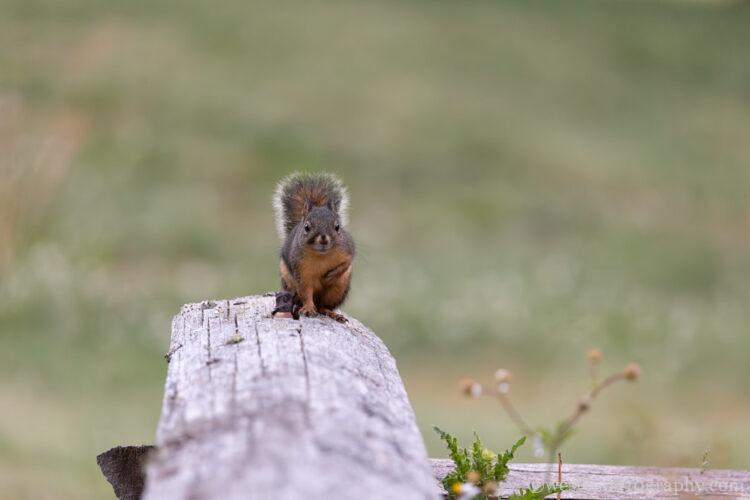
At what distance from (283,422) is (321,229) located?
1961 millimetres

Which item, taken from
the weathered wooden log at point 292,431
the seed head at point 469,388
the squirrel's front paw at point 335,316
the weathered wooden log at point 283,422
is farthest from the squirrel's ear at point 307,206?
the seed head at point 469,388

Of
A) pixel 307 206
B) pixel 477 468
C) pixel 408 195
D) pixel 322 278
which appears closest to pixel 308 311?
pixel 322 278

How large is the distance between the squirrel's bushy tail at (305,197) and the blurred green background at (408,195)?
3.14 meters

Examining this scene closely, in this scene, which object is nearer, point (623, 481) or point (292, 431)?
point (292, 431)

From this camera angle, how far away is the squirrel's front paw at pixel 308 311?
4.41m

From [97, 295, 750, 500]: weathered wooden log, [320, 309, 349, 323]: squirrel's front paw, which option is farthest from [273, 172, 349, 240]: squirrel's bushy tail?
[97, 295, 750, 500]: weathered wooden log

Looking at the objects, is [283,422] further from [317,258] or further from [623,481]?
[317,258]

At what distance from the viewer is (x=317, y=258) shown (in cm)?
479

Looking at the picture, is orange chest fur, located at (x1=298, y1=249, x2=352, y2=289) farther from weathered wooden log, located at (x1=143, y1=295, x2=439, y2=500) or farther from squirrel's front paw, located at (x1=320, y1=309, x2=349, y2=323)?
weathered wooden log, located at (x1=143, y1=295, x2=439, y2=500)

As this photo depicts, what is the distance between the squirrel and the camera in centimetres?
464

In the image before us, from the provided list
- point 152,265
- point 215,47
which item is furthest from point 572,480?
point 215,47

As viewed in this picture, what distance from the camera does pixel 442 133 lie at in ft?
47.2

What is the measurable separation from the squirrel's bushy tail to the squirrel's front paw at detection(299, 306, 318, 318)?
23.2 inches

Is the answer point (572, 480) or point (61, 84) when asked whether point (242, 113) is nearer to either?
point (61, 84)
